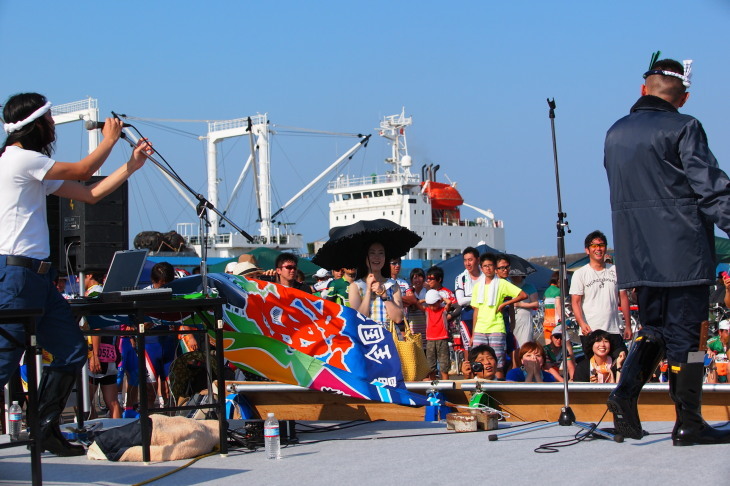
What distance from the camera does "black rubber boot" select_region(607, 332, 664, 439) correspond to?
439 cm

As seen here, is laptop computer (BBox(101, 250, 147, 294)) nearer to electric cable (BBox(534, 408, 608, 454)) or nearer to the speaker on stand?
electric cable (BBox(534, 408, 608, 454))

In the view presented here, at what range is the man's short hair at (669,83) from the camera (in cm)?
456

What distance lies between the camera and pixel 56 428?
476 centimetres

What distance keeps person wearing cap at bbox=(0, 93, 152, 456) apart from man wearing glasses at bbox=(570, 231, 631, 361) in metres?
4.38

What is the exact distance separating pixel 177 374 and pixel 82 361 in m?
2.03

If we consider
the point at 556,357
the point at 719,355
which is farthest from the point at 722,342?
the point at 556,357

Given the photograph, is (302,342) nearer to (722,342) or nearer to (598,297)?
(598,297)

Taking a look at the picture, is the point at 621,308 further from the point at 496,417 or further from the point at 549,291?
the point at 549,291

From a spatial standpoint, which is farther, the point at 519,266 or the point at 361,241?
the point at 519,266

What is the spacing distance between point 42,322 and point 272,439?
1.26 m

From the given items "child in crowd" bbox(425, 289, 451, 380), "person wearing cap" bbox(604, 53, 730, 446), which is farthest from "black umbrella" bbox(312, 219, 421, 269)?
"child in crowd" bbox(425, 289, 451, 380)

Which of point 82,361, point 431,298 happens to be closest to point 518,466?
point 82,361

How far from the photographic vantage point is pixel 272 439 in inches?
179

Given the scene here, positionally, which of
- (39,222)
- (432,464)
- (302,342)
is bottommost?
(432,464)
